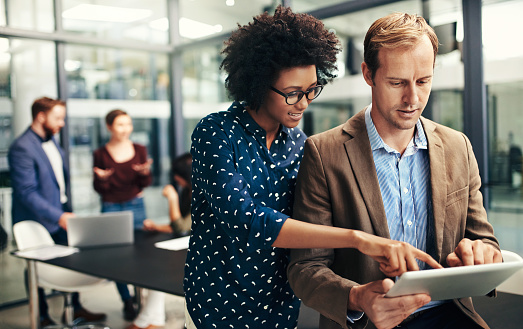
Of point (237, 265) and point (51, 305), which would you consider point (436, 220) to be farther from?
point (51, 305)

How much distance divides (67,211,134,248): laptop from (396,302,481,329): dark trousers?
233 cm

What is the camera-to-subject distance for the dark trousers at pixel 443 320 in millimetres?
1399

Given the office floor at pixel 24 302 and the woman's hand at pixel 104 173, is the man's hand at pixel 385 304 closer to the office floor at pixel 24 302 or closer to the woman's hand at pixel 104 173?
the office floor at pixel 24 302

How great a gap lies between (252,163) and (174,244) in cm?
184

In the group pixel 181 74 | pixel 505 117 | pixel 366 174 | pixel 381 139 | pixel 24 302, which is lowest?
pixel 24 302

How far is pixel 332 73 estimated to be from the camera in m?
1.75

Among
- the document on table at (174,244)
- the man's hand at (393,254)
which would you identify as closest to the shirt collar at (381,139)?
the man's hand at (393,254)

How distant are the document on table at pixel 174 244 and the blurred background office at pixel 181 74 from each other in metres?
1.95

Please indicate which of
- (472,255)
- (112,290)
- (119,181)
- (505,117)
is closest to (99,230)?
(119,181)

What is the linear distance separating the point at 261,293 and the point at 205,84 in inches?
179

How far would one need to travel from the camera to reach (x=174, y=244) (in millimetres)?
3240

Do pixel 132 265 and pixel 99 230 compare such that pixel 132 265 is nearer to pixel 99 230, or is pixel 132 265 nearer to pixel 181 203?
pixel 99 230

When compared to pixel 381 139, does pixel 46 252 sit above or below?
below

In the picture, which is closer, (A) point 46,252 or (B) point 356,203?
(B) point 356,203
